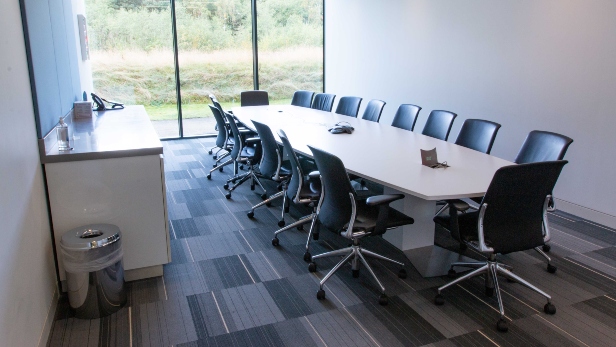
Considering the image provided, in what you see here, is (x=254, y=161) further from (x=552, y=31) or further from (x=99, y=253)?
(x=552, y=31)

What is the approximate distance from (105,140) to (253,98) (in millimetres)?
4130

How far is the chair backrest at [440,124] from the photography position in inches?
181

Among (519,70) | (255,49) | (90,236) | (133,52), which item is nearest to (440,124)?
(519,70)

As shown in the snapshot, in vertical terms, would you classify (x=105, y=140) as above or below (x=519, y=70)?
below

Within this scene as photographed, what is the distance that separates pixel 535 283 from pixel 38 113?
3.42m

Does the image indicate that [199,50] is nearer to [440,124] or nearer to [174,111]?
[174,111]

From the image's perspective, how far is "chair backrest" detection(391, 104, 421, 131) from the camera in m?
5.16

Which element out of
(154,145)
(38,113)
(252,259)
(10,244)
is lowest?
(252,259)

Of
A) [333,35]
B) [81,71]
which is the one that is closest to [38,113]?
[81,71]

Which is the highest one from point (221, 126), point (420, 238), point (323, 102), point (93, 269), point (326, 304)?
point (323, 102)

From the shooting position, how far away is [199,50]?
8.11 m

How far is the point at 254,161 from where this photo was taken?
5.03 metres

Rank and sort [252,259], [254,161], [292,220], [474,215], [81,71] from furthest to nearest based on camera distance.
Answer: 1. [81,71]
2. [254,161]
3. [292,220]
4. [252,259]
5. [474,215]

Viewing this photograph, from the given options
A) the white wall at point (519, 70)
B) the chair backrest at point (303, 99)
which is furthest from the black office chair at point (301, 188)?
the chair backrest at point (303, 99)
